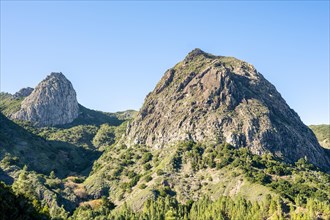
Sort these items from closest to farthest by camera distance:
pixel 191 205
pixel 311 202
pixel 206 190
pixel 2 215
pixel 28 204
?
pixel 2 215
pixel 28 204
pixel 311 202
pixel 191 205
pixel 206 190

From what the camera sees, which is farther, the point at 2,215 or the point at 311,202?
the point at 311,202

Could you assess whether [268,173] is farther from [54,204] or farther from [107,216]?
[54,204]

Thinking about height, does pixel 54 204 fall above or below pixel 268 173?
below

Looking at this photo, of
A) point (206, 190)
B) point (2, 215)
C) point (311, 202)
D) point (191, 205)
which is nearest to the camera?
point (2, 215)

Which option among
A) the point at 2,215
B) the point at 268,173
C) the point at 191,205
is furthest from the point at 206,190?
the point at 2,215

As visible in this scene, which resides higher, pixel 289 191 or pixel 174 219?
pixel 289 191

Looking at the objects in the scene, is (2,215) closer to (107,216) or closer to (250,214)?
(107,216)

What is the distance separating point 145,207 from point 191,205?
22718 mm

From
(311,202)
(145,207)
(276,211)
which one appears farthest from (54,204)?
(311,202)

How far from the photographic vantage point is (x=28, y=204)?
378ft

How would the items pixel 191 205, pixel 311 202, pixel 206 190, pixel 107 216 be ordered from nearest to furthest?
pixel 311 202 → pixel 107 216 → pixel 191 205 → pixel 206 190

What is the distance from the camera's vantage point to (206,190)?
634ft

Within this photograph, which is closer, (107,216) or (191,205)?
(107,216)

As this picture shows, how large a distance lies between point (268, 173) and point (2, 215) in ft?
456
